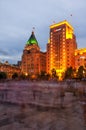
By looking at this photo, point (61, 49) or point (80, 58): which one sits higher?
point (61, 49)

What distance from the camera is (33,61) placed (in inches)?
6718

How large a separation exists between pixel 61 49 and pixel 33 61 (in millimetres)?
32272

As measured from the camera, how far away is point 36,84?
216 feet

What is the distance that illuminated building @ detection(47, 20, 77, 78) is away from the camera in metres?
148

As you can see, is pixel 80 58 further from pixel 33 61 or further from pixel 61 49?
pixel 33 61

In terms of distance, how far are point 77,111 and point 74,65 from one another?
10626 cm

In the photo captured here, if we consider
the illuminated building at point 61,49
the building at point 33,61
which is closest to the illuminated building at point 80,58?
the illuminated building at point 61,49

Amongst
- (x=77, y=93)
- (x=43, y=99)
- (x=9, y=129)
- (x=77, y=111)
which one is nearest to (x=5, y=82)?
(x=43, y=99)

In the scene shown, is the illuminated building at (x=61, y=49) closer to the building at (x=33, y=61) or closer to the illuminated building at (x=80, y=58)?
the illuminated building at (x=80, y=58)

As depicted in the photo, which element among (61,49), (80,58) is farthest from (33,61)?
(80,58)

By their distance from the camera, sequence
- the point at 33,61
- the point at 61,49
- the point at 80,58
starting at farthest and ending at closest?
the point at 33,61
the point at 61,49
the point at 80,58

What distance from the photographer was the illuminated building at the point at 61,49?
14762cm

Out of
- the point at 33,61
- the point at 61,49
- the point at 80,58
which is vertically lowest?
the point at 80,58

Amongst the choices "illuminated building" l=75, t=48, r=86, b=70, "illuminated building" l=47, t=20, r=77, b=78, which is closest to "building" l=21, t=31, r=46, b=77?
"illuminated building" l=47, t=20, r=77, b=78
